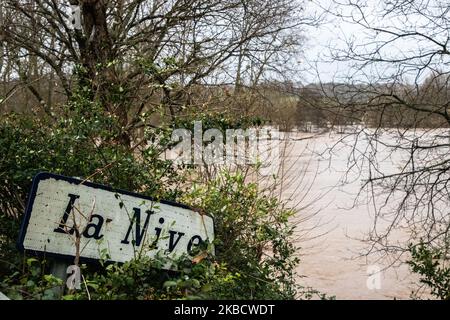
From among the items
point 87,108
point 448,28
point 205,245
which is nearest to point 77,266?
point 205,245

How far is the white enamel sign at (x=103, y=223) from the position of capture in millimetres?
1979

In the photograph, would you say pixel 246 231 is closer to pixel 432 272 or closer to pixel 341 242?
pixel 432 272

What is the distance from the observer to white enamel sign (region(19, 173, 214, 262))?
6.49 feet

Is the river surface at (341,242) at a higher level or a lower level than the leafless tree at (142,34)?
lower

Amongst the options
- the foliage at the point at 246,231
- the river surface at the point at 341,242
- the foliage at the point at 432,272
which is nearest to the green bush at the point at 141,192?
the foliage at the point at 246,231

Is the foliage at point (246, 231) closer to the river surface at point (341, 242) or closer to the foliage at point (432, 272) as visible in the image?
the river surface at point (341, 242)

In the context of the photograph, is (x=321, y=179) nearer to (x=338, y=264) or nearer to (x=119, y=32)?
(x=338, y=264)

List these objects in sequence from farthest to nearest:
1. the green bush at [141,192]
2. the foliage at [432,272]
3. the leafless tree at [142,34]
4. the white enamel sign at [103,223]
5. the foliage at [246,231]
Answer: the leafless tree at [142,34] < the foliage at [432,272] < the foliage at [246,231] < the green bush at [141,192] < the white enamel sign at [103,223]

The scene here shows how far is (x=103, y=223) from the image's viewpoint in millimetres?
2205

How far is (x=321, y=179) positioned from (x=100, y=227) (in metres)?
12.6

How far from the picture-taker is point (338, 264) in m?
8.54

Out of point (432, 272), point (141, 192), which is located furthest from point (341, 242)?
point (141, 192)

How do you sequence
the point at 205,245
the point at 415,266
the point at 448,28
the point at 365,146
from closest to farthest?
the point at 205,245 → the point at 415,266 → the point at 448,28 → the point at 365,146
